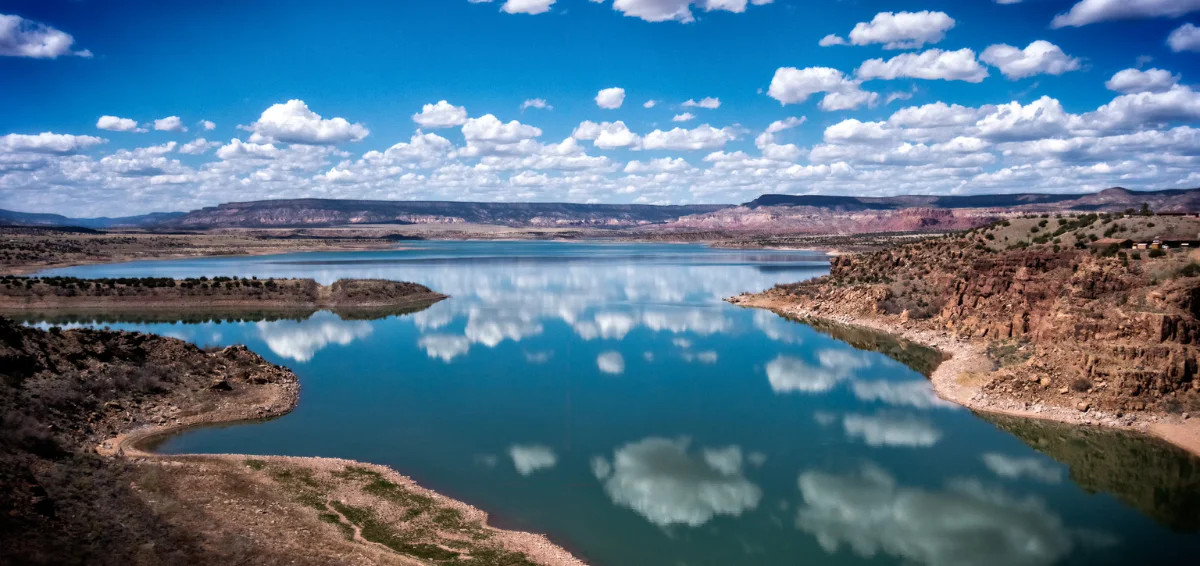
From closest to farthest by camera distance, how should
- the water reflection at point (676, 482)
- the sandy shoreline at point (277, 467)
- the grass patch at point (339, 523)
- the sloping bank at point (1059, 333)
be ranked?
the sandy shoreline at point (277, 467)
the grass patch at point (339, 523)
the water reflection at point (676, 482)
the sloping bank at point (1059, 333)

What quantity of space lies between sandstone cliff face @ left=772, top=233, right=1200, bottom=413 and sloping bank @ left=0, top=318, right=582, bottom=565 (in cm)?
2167

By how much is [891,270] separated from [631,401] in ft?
125

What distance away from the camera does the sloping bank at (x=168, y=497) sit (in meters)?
13.6

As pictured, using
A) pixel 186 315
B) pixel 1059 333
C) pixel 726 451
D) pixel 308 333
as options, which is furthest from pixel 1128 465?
pixel 186 315

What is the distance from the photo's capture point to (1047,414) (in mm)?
26500

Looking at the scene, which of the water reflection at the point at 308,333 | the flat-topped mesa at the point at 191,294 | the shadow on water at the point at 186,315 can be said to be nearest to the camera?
the water reflection at the point at 308,333

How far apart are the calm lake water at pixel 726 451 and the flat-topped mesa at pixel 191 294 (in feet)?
56.1

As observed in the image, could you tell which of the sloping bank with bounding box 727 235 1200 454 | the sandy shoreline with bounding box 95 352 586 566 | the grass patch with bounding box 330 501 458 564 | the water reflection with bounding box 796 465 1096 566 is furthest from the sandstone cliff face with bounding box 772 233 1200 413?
the grass patch with bounding box 330 501 458 564

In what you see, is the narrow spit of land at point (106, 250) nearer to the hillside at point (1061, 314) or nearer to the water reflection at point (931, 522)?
the hillside at point (1061, 314)

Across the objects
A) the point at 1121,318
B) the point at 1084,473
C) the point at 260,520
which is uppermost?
the point at 1121,318

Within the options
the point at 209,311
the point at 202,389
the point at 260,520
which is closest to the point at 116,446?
the point at 202,389

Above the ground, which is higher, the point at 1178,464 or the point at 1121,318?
the point at 1121,318

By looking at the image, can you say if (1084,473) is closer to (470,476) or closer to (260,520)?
(470,476)

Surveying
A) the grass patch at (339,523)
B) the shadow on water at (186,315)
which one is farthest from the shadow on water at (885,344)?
the shadow on water at (186,315)
